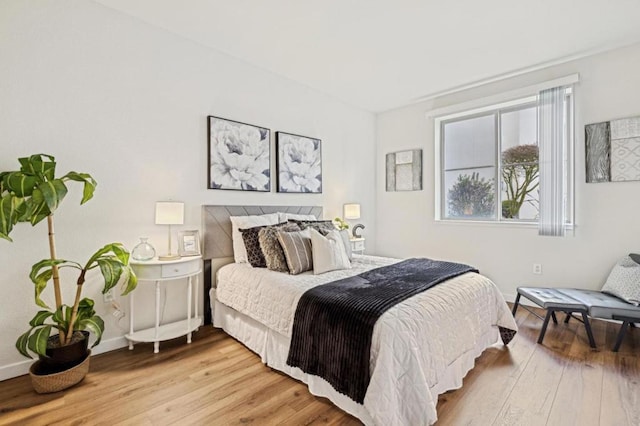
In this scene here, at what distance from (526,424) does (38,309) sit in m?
3.24

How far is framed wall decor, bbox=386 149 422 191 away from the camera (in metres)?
4.57

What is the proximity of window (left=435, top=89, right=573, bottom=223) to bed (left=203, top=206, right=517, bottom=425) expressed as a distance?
1872mm

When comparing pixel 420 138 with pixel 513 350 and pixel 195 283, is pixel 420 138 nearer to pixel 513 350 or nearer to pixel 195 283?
pixel 513 350

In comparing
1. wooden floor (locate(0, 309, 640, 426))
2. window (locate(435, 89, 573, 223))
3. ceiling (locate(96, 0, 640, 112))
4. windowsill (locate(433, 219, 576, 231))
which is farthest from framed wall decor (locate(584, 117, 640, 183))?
wooden floor (locate(0, 309, 640, 426))

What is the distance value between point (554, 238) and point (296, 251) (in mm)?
2945

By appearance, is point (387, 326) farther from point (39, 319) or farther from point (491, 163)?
point (491, 163)

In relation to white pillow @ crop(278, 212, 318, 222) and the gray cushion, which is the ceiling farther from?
the gray cushion

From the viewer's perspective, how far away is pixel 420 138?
4.55 meters

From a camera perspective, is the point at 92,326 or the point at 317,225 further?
the point at 317,225

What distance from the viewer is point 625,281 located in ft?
8.80

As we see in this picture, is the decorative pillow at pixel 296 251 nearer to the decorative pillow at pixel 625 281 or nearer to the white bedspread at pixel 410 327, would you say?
the white bedspread at pixel 410 327

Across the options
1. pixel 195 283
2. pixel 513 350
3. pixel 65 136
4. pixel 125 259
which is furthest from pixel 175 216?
pixel 513 350

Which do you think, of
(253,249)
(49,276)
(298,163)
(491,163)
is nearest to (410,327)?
(253,249)

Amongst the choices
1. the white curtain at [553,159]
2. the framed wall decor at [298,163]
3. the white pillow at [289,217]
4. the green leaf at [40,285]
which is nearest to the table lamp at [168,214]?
the green leaf at [40,285]
